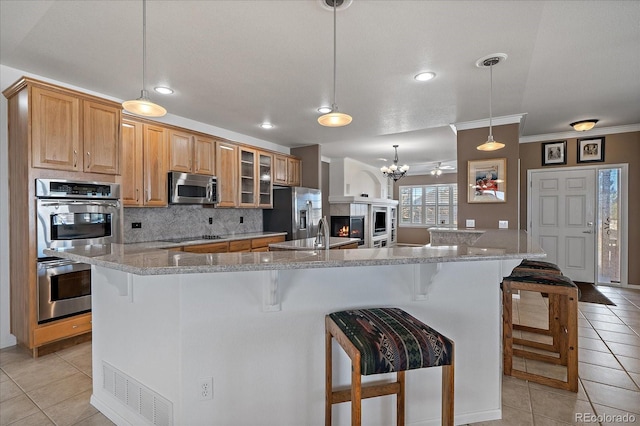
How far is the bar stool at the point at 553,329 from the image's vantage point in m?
2.18

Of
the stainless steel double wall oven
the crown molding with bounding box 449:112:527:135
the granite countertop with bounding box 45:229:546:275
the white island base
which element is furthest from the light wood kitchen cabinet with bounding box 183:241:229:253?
the crown molding with bounding box 449:112:527:135

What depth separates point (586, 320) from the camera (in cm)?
351

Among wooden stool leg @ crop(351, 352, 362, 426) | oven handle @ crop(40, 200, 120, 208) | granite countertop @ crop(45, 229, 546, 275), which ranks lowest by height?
wooden stool leg @ crop(351, 352, 362, 426)

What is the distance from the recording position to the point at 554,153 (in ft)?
17.6

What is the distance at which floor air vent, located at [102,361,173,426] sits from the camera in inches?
61.9

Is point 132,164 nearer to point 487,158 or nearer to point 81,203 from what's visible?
point 81,203

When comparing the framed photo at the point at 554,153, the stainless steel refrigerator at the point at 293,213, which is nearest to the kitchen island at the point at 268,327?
the stainless steel refrigerator at the point at 293,213

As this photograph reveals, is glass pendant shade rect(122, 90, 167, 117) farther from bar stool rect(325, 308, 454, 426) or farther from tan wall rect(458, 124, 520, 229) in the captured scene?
tan wall rect(458, 124, 520, 229)

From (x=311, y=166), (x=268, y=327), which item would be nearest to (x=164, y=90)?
(x=268, y=327)

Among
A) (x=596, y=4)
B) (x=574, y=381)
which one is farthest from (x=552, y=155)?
(x=574, y=381)

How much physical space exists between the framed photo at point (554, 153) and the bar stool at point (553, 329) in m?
3.51

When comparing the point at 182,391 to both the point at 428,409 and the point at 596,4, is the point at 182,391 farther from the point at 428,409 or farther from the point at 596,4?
the point at 596,4

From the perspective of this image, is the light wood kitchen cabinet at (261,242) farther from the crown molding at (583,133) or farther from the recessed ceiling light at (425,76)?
the crown molding at (583,133)

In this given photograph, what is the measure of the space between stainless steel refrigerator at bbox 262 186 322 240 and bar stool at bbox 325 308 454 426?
12.5 ft
